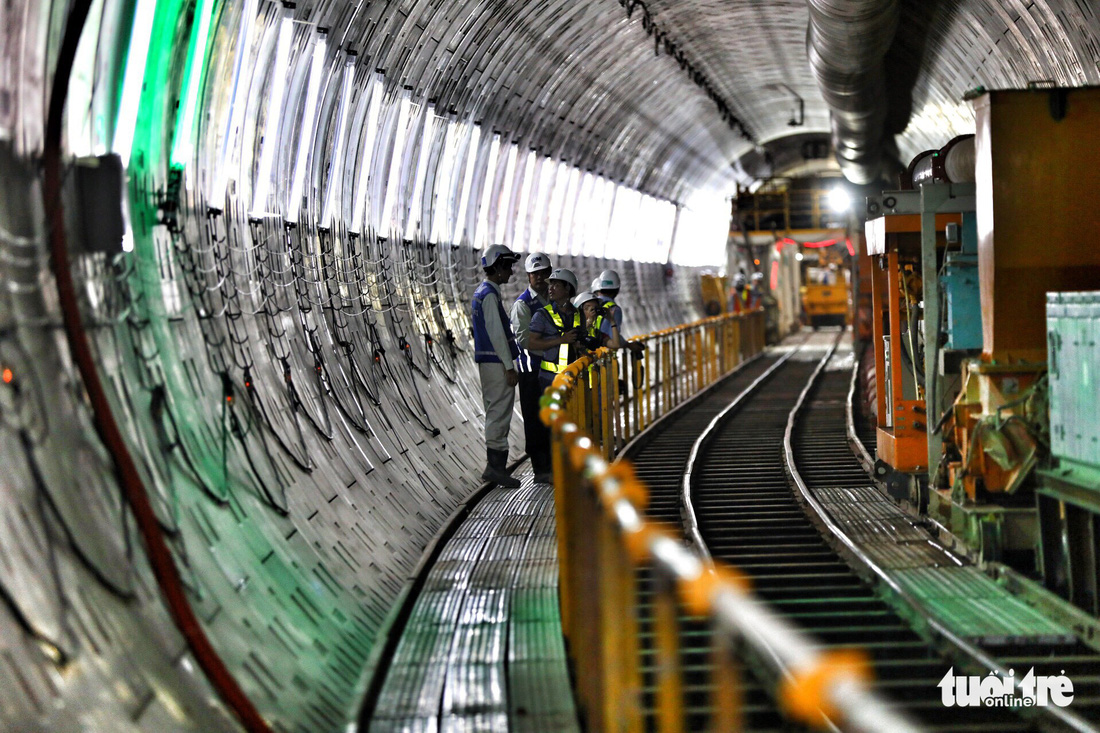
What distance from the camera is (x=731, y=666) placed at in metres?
2.70

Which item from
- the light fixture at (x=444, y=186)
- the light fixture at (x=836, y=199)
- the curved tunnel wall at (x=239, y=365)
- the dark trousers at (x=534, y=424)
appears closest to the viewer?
the curved tunnel wall at (x=239, y=365)

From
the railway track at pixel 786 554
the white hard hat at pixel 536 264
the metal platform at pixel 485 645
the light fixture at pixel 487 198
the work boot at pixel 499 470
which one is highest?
the light fixture at pixel 487 198

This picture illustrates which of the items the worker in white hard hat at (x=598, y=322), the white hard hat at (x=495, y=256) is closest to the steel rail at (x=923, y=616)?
the worker in white hard hat at (x=598, y=322)

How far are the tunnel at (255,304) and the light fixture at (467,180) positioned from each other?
0.16 ft

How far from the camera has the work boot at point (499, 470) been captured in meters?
10.4

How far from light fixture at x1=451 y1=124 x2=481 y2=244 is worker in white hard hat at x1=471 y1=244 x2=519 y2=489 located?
4.95 meters

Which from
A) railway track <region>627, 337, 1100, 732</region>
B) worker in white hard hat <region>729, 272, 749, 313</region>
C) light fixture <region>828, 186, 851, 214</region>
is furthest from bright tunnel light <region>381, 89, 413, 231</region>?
light fixture <region>828, 186, 851, 214</region>

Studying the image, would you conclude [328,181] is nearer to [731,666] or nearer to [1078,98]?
[1078,98]

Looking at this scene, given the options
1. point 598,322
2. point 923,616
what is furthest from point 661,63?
point 923,616

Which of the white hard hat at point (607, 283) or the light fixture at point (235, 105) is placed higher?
the light fixture at point (235, 105)

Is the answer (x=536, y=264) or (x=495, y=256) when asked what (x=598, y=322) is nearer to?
(x=536, y=264)

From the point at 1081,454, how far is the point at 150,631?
14.6 feet

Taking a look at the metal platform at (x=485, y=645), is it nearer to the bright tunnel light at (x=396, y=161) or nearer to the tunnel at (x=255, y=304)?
the tunnel at (x=255, y=304)

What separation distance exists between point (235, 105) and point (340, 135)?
2380mm
